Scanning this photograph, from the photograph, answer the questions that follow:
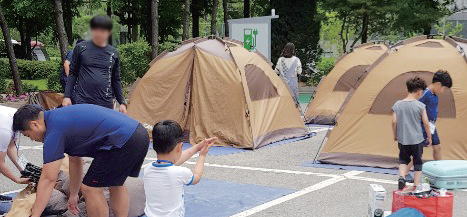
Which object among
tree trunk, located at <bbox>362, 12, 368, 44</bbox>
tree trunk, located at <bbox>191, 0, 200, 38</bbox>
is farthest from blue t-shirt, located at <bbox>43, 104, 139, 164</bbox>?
tree trunk, located at <bbox>191, 0, 200, 38</bbox>

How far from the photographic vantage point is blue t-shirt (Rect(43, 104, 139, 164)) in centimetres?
464

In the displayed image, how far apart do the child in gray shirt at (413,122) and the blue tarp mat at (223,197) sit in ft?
4.95

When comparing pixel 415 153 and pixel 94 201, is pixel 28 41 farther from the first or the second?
pixel 94 201

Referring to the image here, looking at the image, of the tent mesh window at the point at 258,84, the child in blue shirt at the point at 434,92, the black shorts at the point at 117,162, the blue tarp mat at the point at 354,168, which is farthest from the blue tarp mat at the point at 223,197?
the tent mesh window at the point at 258,84

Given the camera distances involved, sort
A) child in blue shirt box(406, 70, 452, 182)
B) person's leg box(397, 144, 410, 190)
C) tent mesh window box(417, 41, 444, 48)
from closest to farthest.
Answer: person's leg box(397, 144, 410, 190)
child in blue shirt box(406, 70, 452, 182)
tent mesh window box(417, 41, 444, 48)

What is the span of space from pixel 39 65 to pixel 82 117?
3026cm

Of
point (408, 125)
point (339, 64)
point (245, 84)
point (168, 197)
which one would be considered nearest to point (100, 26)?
point (168, 197)

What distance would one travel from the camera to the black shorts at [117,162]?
4.92 metres

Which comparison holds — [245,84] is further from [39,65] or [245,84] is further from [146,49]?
[39,65]

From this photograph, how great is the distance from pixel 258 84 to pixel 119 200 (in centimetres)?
668

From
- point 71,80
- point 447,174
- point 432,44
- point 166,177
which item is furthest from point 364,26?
point 166,177

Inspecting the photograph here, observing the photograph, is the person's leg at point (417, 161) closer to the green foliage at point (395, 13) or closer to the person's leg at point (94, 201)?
the person's leg at point (94, 201)

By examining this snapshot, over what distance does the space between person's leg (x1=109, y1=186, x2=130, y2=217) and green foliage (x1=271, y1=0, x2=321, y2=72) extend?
22304 mm

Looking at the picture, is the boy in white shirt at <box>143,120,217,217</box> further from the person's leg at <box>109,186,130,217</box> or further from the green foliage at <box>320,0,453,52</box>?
the green foliage at <box>320,0,453,52</box>
